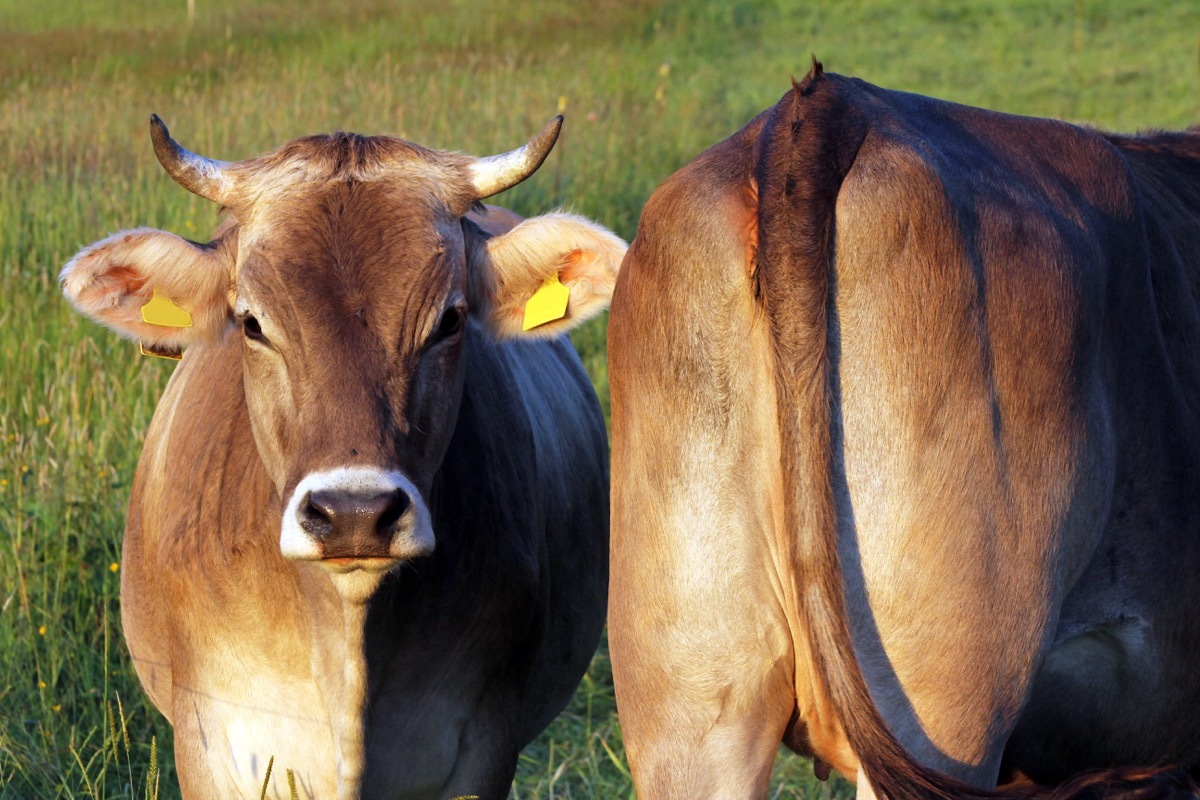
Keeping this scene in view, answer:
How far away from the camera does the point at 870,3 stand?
22312 mm

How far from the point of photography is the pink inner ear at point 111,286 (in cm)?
359

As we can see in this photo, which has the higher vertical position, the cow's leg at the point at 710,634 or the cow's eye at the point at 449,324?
the cow's eye at the point at 449,324

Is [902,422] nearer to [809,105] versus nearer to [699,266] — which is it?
[699,266]

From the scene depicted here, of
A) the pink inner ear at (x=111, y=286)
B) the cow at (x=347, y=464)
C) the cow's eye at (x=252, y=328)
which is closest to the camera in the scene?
the cow at (x=347, y=464)

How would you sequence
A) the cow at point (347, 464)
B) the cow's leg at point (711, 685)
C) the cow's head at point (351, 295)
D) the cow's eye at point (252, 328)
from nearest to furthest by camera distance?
1. the cow's leg at point (711, 685)
2. the cow's head at point (351, 295)
3. the cow at point (347, 464)
4. the cow's eye at point (252, 328)

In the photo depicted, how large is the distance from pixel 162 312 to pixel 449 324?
0.79 m

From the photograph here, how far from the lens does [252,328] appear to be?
11.1 feet

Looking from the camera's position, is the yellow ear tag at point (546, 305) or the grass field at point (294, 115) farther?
the grass field at point (294, 115)

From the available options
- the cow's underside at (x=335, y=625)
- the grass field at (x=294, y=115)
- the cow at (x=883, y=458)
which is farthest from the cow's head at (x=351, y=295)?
the grass field at (x=294, y=115)

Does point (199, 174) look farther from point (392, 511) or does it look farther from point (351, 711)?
point (351, 711)

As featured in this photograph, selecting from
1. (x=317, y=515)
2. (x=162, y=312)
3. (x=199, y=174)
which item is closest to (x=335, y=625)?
(x=317, y=515)

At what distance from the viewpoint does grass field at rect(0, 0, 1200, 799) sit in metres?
4.79

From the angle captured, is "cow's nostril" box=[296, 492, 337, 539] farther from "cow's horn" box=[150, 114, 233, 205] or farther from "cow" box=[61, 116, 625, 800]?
"cow's horn" box=[150, 114, 233, 205]

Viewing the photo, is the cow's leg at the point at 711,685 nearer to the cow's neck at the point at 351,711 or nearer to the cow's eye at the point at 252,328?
the cow's neck at the point at 351,711
